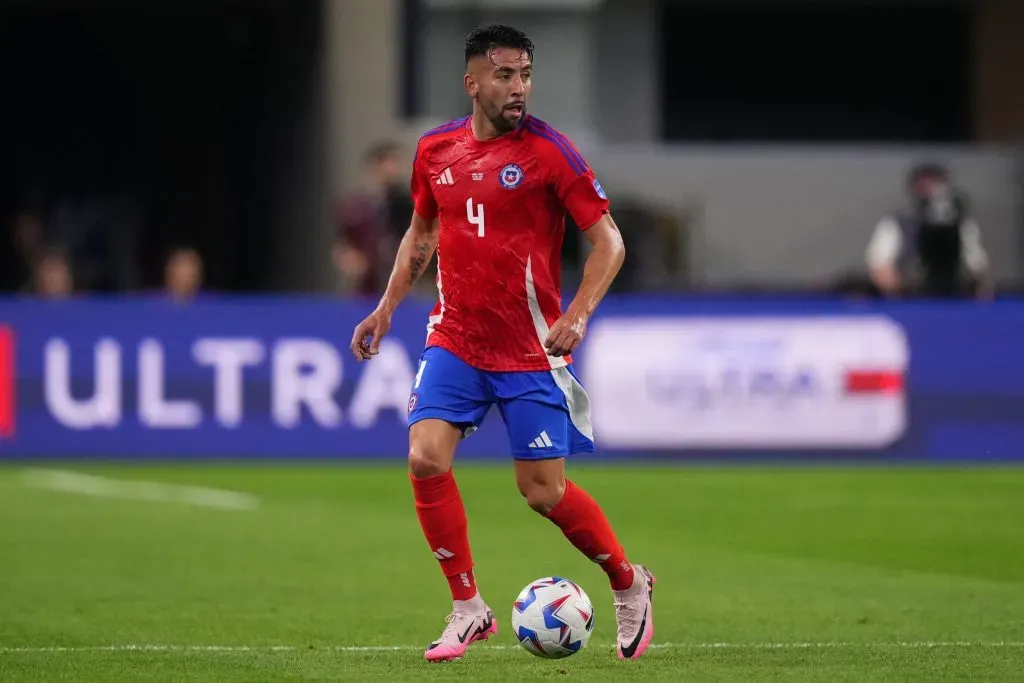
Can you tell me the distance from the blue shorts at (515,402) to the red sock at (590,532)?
187mm

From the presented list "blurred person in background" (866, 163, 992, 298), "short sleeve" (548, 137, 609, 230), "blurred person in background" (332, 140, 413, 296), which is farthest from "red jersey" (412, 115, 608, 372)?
"blurred person in background" (866, 163, 992, 298)

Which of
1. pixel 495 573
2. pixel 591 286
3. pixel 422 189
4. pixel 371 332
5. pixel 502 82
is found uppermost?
pixel 502 82

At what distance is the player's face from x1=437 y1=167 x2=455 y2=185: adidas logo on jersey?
0.90ft

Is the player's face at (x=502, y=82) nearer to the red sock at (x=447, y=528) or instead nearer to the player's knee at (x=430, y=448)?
the player's knee at (x=430, y=448)

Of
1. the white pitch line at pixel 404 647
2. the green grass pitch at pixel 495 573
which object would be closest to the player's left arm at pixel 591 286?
the green grass pitch at pixel 495 573

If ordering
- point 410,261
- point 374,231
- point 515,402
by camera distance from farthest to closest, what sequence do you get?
1. point 374,231
2. point 410,261
3. point 515,402

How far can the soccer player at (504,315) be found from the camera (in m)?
7.20

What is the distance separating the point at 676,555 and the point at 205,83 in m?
19.5

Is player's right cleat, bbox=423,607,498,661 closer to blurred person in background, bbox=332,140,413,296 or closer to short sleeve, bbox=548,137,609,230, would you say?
short sleeve, bbox=548,137,609,230

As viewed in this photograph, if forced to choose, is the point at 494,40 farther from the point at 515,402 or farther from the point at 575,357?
the point at 575,357

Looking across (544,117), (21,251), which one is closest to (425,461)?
(544,117)

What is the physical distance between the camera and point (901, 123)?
2886 cm

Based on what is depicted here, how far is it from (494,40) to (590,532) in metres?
1.83

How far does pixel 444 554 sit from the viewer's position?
7.35m
